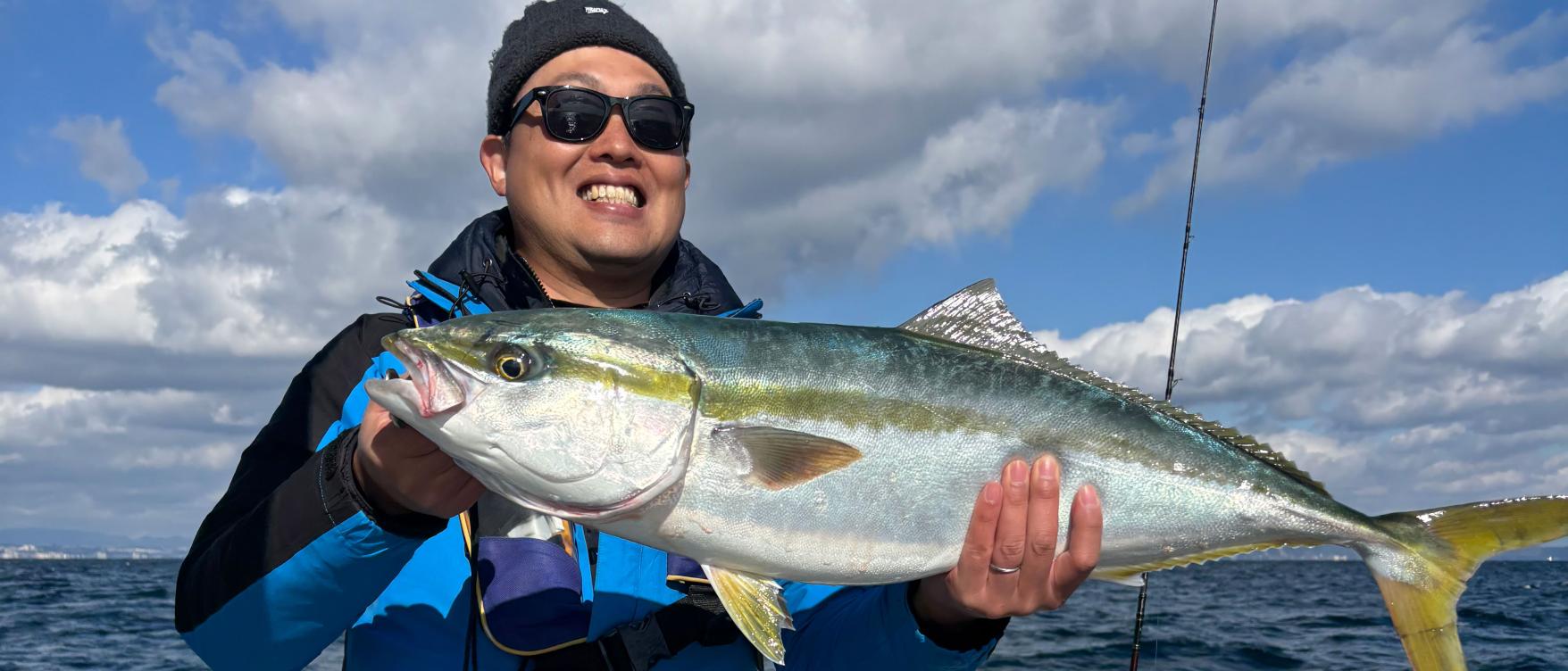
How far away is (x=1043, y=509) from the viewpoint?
9.87 feet

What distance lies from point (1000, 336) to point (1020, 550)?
27.1 inches

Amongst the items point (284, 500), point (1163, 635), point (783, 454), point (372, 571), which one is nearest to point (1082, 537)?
point (783, 454)

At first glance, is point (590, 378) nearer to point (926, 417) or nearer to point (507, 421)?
point (507, 421)

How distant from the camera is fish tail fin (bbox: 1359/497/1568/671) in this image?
3.23m

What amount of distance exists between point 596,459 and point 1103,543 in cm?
159

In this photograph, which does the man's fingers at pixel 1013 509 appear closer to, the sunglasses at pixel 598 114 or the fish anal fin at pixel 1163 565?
the fish anal fin at pixel 1163 565

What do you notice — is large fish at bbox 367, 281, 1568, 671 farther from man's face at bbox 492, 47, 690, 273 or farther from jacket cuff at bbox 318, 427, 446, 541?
man's face at bbox 492, 47, 690, 273

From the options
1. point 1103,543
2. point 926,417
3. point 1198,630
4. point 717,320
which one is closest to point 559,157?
point 717,320

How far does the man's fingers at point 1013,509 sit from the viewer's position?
9.73 ft

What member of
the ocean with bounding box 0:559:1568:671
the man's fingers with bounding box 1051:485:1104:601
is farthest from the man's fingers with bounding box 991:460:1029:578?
the ocean with bounding box 0:559:1568:671

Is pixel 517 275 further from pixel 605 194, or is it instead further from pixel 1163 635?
pixel 1163 635

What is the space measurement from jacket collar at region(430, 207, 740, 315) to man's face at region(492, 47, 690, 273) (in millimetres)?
140

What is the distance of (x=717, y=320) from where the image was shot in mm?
3074

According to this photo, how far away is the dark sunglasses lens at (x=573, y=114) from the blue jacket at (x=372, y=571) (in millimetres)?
532
